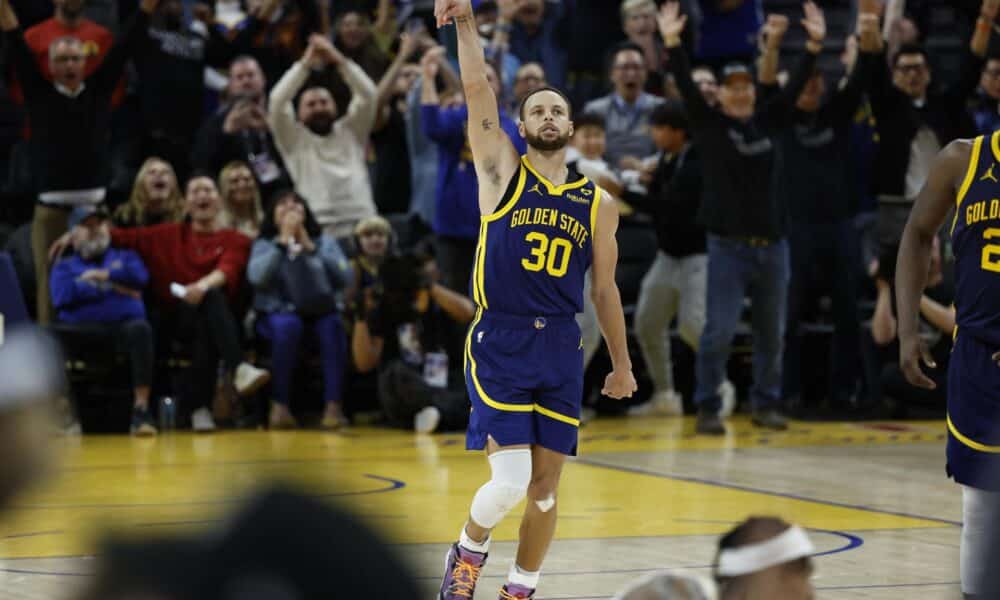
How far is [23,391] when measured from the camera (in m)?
1.40

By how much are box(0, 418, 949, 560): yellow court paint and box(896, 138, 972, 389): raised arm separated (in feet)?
6.46

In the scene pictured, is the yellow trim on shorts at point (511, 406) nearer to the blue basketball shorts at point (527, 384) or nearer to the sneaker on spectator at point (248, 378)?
the blue basketball shorts at point (527, 384)

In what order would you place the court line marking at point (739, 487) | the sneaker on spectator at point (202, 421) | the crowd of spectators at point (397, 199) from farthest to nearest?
1. the sneaker on spectator at point (202, 421)
2. the crowd of spectators at point (397, 199)
3. the court line marking at point (739, 487)

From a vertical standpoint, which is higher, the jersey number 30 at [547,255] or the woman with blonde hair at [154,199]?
the jersey number 30 at [547,255]

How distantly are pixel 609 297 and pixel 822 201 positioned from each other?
7.56 meters

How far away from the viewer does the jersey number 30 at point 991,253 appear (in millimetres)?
5281

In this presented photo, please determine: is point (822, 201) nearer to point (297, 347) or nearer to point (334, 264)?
point (334, 264)

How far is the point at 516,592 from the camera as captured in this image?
610cm

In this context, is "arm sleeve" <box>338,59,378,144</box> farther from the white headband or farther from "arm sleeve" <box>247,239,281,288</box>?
the white headband

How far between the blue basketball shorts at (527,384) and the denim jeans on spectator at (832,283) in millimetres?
7729

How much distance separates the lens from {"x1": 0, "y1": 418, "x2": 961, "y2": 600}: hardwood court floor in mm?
6973

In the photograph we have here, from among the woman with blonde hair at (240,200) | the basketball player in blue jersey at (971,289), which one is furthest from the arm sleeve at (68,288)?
the basketball player in blue jersey at (971,289)

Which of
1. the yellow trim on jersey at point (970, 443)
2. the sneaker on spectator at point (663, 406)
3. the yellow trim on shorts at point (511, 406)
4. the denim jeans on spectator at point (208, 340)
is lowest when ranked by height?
the sneaker on spectator at point (663, 406)

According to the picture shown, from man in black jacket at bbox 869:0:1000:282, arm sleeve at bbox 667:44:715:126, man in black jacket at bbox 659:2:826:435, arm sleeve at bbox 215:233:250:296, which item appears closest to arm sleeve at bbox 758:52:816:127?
man in black jacket at bbox 659:2:826:435
